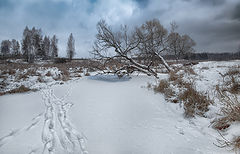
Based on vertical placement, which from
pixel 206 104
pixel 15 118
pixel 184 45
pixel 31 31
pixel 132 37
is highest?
pixel 31 31

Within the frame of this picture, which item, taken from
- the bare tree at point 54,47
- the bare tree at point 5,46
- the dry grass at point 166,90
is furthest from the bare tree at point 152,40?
the bare tree at point 5,46

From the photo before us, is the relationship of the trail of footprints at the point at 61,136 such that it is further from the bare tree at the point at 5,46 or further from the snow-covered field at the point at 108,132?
the bare tree at the point at 5,46

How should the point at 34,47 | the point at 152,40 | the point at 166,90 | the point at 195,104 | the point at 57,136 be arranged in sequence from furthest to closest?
the point at 34,47 < the point at 152,40 < the point at 166,90 < the point at 195,104 < the point at 57,136

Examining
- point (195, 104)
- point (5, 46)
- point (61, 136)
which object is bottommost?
point (61, 136)

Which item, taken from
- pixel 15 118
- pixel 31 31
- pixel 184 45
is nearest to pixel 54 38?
pixel 31 31

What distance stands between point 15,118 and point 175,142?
134 inches

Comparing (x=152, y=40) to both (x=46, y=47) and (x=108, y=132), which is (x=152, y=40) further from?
(x=46, y=47)

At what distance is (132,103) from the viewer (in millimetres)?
3658

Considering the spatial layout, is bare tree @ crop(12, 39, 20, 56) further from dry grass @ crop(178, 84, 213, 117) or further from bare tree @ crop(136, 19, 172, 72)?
dry grass @ crop(178, 84, 213, 117)

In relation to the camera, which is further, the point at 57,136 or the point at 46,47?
the point at 46,47

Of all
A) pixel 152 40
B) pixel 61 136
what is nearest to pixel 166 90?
pixel 61 136

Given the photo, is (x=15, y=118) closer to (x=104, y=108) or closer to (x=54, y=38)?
(x=104, y=108)

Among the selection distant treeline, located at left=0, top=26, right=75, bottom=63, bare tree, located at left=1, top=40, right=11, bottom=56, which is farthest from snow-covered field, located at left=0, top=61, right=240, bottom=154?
bare tree, located at left=1, top=40, right=11, bottom=56

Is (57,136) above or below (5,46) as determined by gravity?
below
